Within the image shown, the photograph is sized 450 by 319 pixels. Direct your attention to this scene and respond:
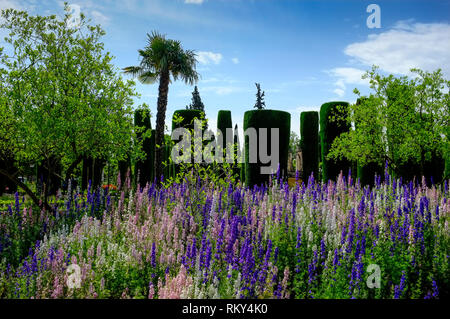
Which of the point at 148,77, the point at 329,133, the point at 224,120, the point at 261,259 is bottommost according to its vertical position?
the point at 261,259

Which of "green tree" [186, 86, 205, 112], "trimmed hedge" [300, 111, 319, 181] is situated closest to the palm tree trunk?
"trimmed hedge" [300, 111, 319, 181]

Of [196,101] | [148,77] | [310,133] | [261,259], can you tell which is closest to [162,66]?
[148,77]

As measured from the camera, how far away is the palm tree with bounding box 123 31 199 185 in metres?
18.3

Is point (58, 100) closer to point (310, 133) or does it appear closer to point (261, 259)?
point (261, 259)

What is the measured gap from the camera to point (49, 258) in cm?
469

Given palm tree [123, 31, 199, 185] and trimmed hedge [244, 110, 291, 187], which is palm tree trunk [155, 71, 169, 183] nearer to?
palm tree [123, 31, 199, 185]

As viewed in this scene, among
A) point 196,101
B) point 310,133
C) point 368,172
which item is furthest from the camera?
point 196,101

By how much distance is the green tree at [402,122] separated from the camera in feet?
43.0

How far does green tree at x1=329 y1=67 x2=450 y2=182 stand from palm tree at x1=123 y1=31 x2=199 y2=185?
927 cm

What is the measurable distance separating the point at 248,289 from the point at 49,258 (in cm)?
283

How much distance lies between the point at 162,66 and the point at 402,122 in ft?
40.4

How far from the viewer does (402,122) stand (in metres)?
13.6
